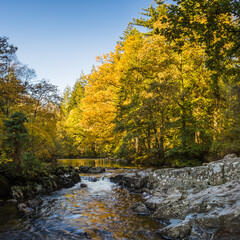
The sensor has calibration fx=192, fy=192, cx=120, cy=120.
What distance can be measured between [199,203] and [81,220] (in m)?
3.49

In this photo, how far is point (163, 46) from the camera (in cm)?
1636

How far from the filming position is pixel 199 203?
17.0 feet

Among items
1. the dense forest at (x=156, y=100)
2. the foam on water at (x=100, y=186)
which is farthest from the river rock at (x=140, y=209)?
the dense forest at (x=156, y=100)

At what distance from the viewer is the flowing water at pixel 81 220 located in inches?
193

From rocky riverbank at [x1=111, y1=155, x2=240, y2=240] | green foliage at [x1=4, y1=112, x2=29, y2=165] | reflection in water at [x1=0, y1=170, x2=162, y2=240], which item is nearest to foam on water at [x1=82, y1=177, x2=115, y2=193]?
reflection in water at [x1=0, y1=170, x2=162, y2=240]

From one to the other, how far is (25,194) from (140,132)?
1232cm

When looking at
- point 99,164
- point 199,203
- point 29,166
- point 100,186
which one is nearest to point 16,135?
point 29,166

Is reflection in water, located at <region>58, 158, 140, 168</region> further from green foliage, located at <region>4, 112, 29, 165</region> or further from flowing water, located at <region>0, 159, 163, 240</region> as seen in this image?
flowing water, located at <region>0, 159, 163, 240</region>

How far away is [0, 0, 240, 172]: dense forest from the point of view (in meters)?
6.77

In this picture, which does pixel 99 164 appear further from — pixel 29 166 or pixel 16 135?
pixel 16 135

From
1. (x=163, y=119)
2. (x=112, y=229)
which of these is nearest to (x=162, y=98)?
(x=163, y=119)

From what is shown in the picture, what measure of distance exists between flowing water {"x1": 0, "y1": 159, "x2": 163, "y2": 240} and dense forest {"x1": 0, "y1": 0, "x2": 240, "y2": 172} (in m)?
2.97

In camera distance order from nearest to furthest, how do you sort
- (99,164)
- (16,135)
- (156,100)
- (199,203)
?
1. (199,203)
2. (16,135)
3. (156,100)
4. (99,164)

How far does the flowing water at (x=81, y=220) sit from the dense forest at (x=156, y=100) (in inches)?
117
